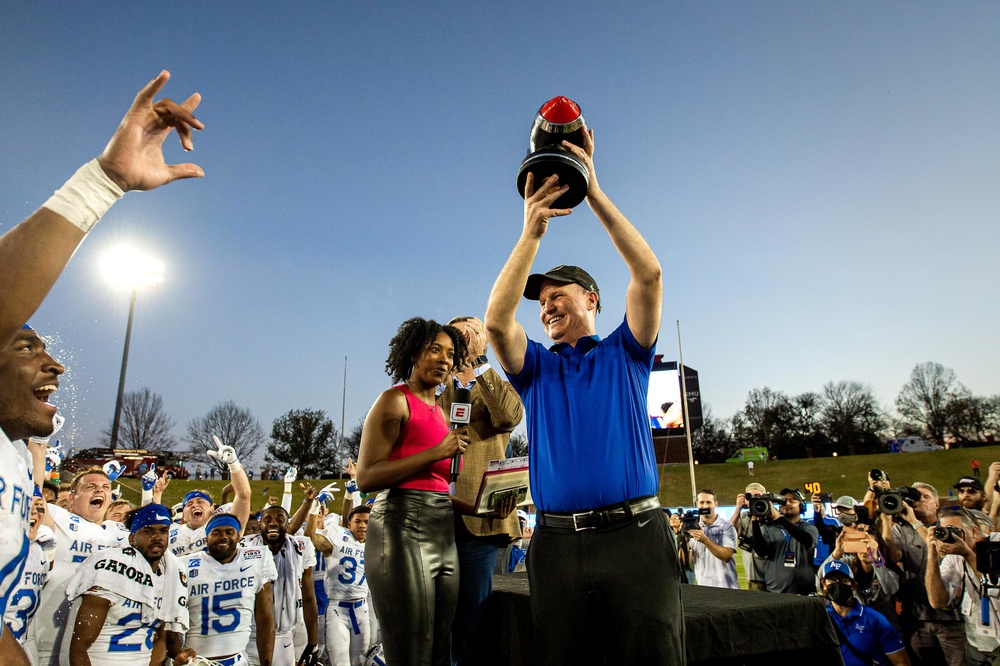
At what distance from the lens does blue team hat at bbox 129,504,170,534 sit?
5469 millimetres

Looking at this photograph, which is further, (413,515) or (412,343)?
(412,343)

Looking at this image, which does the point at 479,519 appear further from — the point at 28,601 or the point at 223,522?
the point at 223,522

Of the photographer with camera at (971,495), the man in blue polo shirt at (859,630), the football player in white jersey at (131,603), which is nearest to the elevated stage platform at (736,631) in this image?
the football player in white jersey at (131,603)

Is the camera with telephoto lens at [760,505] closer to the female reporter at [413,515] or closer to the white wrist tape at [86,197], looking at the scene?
the female reporter at [413,515]

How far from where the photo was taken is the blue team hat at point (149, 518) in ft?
17.9

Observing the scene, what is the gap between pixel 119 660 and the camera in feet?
15.9

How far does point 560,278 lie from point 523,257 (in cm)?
43

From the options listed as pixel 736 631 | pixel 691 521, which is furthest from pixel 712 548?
pixel 736 631

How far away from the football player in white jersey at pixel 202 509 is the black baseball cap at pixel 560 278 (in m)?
5.69

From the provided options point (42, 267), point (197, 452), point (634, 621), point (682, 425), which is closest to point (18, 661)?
point (42, 267)

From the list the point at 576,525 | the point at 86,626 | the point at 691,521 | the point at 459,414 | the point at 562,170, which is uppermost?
the point at 562,170

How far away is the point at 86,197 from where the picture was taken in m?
1.63

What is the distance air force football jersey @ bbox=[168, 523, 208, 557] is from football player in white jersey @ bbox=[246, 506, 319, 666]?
88cm

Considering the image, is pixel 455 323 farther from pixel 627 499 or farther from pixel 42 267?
pixel 42 267
